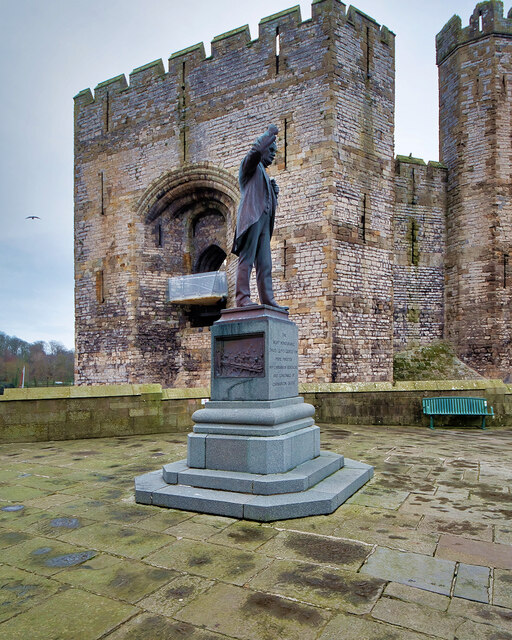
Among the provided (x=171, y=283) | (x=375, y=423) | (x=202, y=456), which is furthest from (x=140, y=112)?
(x=202, y=456)

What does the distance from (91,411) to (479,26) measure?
18118 millimetres

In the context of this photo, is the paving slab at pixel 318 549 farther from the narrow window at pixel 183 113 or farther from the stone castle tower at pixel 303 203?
the narrow window at pixel 183 113

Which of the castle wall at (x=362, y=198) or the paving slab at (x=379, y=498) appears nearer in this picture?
the paving slab at (x=379, y=498)

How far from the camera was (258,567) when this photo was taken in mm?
2787

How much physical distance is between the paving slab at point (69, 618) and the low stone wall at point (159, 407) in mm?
5499

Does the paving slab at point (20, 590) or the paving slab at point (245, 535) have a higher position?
the paving slab at point (20, 590)

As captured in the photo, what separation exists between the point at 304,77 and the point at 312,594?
13.8 meters

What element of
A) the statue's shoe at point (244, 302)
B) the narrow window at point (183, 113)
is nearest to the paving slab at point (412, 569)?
the statue's shoe at point (244, 302)

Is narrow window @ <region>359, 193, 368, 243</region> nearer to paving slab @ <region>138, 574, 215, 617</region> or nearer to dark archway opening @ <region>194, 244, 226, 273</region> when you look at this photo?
dark archway opening @ <region>194, 244, 226, 273</region>

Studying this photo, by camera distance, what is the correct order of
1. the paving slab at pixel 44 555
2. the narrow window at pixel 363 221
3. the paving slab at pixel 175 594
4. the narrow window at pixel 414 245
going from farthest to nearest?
the narrow window at pixel 414 245, the narrow window at pixel 363 221, the paving slab at pixel 44 555, the paving slab at pixel 175 594

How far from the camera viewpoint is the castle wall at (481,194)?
15.7 m

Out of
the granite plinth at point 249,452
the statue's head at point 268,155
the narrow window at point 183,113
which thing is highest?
the narrow window at point 183,113

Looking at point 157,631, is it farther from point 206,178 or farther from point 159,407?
point 206,178

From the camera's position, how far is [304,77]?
13.3 meters
